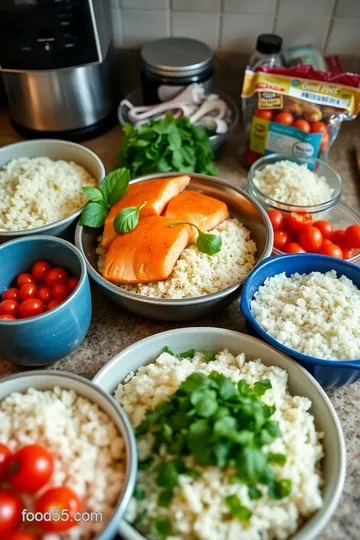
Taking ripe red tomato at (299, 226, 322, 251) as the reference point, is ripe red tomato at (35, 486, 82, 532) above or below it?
above

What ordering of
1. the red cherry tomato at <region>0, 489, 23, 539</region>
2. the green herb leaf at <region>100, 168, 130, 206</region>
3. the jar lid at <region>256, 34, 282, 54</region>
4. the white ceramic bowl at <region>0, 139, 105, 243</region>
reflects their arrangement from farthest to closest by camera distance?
1. the jar lid at <region>256, 34, 282, 54</region>
2. the white ceramic bowl at <region>0, 139, 105, 243</region>
3. the green herb leaf at <region>100, 168, 130, 206</region>
4. the red cherry tomato at <region>0, 489, 23, 539</region>

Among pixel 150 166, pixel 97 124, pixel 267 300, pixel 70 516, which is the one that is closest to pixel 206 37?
pixel 97 124

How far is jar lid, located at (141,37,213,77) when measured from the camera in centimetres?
134

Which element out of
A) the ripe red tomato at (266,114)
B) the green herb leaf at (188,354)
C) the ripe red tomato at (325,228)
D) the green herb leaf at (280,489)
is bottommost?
the ripe red tomato at (325,228)

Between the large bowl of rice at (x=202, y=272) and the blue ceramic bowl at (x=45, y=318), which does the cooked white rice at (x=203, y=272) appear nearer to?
the large bowl of rice at (x=202, y=272)

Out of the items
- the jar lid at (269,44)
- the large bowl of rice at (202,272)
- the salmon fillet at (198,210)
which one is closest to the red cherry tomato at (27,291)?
the large bowl of rice at (202,272)

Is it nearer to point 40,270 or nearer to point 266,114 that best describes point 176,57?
point 266,114

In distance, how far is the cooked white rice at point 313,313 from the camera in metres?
0.85

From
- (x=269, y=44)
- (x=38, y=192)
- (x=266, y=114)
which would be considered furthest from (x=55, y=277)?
(x=269, y=44)

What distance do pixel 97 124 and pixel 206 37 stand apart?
446mm

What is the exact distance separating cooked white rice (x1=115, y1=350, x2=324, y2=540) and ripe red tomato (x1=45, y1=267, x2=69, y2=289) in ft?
0.89

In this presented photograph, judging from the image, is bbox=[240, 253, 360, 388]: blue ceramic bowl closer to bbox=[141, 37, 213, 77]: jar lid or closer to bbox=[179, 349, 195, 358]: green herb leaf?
bbox=[179, 349, 195, 358]: green herb leaf

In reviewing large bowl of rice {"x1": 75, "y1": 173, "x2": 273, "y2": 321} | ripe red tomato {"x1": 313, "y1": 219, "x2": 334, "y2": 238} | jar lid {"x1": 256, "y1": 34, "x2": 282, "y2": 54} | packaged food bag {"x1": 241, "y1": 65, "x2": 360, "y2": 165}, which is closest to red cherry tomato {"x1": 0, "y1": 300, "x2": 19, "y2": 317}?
large bowl of rice {"x1": 75, "y1": 173, "x2": 273, "y2": 321}

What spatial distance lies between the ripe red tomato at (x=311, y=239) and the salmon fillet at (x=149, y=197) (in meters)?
0.31
